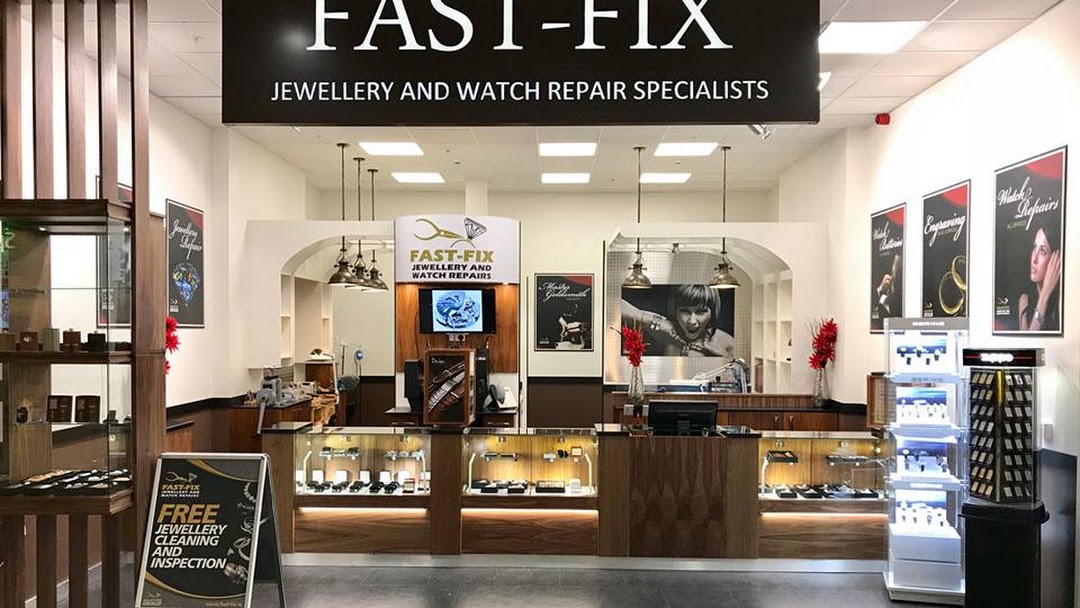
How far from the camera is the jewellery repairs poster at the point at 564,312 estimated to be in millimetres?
12531

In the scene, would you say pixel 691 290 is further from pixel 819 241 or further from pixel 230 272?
pixel 230 272

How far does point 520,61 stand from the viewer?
2.75 m

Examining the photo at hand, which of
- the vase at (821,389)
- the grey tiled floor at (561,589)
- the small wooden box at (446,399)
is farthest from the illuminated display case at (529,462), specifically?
the vase at (821,389)

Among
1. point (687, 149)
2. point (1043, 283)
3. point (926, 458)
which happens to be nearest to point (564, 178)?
point (687, 149)

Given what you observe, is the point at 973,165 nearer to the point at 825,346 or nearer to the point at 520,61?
the point at 825,346

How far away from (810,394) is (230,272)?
274 inches

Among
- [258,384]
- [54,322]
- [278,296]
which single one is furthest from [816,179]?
[54,322]

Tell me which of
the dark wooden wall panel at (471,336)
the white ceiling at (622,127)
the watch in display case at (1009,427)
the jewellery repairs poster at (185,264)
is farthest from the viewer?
the dark wooden wall panel at (471,336)

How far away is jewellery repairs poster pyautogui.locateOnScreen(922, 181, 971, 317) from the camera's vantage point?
5.99m

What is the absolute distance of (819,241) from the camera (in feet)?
29.5

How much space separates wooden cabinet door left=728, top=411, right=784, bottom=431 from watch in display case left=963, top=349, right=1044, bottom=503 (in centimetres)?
372

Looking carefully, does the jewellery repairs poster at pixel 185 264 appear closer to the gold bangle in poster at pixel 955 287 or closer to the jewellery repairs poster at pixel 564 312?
the jewellery repairs poster at pixel 564 312

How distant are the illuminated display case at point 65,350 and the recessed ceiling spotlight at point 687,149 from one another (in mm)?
7042

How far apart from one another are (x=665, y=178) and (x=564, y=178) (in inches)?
61.4
